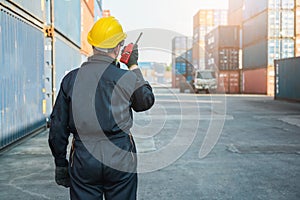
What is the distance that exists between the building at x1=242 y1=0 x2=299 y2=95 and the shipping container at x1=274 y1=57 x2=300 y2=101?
5976mm

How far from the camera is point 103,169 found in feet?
7.07

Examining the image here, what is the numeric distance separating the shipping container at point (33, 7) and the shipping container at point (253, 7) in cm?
2306

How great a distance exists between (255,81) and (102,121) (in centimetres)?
3116

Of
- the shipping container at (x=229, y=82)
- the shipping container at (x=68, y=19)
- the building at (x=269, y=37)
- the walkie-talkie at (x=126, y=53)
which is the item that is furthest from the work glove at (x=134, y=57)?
the shipping container at (x=229, y=82)

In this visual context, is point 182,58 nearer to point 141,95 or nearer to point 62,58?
point 62,58

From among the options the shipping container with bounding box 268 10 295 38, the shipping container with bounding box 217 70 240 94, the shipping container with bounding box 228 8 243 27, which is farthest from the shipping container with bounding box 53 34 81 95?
the shipping container with bounding box 228 8 243 27

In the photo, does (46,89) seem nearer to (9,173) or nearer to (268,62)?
(9,173)

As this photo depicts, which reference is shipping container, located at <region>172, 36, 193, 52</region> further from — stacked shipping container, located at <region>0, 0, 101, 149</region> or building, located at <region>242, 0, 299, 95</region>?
stacked shipping container, located at <region>0, 0, 101, 149</region>

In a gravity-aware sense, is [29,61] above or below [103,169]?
above

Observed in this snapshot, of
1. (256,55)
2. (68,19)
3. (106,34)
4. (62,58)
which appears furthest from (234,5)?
(106,34)

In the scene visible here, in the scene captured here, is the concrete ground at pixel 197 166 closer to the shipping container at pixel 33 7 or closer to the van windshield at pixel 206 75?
the shipping container at pixel 33 7

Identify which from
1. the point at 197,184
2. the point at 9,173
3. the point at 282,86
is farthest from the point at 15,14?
the point at 282,86

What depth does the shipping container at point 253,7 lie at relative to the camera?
2895cm

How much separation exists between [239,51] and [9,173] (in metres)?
32.4
